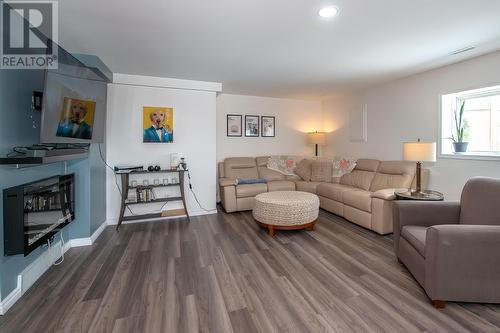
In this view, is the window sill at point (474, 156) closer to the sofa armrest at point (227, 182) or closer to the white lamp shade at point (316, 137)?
the white lamp shade at point (316, 137)

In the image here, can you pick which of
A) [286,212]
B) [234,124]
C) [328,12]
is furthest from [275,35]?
[234,124]

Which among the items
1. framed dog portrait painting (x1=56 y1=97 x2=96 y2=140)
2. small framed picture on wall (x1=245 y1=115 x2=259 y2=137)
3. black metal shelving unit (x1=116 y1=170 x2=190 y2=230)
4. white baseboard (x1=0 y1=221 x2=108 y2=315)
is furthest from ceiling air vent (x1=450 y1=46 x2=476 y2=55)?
white baseboard (x1=0 y1=221 x2=108 y2=315)

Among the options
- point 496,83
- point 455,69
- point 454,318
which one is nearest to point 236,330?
point 454,318

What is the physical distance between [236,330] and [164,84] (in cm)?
347

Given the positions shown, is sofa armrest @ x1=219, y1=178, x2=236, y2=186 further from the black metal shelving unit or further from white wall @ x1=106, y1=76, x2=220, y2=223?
the black metal shelving unit

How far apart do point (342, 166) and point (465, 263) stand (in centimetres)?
290

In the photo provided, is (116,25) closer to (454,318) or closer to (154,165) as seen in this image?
(154,165)

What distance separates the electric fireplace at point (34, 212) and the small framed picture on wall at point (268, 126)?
3589 millimetres

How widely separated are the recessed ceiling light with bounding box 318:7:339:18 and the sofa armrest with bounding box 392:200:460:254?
185 centimetres

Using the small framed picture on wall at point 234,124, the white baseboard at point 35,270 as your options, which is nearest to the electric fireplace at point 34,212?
the white baseboard at point 35,270

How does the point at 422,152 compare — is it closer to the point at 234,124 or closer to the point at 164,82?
the point at 234,124

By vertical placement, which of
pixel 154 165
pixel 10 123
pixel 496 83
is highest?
pixel 496 83

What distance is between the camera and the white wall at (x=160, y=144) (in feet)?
11.5

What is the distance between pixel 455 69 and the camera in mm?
3010
